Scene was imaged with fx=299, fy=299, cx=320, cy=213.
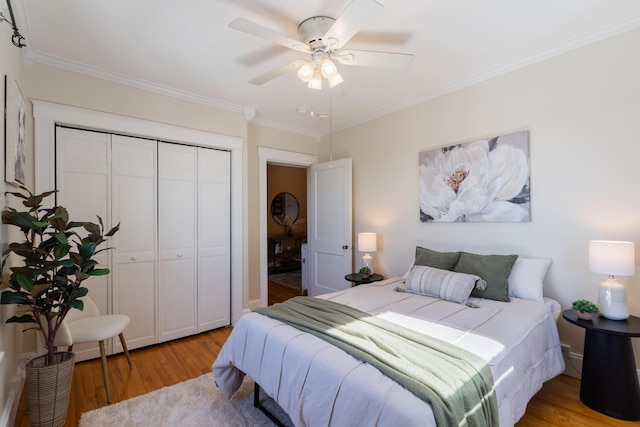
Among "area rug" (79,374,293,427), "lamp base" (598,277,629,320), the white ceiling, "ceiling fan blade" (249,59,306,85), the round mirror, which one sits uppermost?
the white ceiling

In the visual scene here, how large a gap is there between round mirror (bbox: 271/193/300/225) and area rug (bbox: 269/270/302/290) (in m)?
1.30

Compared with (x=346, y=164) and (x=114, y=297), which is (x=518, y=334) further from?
(x=114, y=297)

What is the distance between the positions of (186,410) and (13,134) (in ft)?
6.70

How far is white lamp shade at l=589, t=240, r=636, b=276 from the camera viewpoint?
1.89 metres

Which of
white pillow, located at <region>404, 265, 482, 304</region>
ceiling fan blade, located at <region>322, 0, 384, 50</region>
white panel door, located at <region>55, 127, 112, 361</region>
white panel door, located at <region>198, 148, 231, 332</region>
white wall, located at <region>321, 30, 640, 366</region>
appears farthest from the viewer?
white panel door, located at <region>198, 148, 231, 332</region>

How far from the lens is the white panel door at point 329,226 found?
3.99 m

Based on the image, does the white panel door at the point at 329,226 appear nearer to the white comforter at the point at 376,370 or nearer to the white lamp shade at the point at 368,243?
the white lamp shade at the point at 368,243

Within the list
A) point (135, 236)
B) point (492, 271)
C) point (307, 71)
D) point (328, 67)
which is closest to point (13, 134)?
A: point (135, 236)

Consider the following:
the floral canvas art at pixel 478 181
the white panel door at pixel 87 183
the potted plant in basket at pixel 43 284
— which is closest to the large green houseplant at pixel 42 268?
the potted plant in basket at pixel 43 284

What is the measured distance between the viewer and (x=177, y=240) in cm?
317

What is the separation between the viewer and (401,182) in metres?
3.55

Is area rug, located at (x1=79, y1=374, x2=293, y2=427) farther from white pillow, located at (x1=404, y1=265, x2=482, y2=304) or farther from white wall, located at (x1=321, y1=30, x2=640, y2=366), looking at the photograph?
white wall, located at (x1=321, y1=30, x2=640, y2=366)

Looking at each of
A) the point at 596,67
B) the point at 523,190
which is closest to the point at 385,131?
the point at 523,190

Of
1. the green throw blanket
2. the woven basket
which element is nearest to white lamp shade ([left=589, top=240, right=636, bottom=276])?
the green throw blanket
